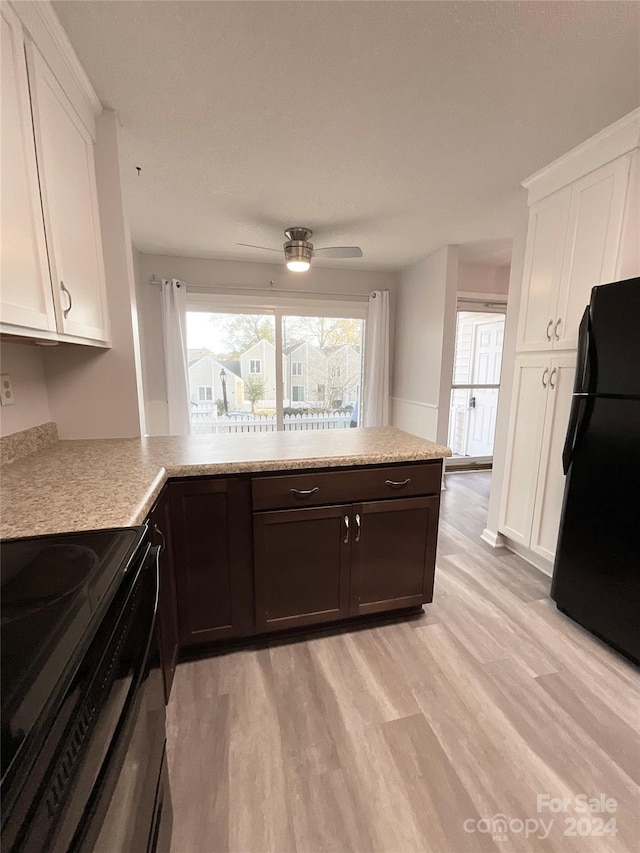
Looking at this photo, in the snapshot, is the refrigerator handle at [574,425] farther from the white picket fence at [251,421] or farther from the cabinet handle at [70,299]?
the white picket fence at [251,421]

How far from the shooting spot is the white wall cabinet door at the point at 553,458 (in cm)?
208

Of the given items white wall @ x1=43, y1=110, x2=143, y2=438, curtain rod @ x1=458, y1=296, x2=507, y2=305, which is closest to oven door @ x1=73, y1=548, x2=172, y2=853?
white wall @ x1=43, y1=110, x2=143, y2=438

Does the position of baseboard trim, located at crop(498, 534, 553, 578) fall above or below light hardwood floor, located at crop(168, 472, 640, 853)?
above

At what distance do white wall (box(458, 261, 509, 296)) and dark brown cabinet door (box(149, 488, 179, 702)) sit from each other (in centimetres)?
404

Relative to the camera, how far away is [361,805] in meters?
1.13

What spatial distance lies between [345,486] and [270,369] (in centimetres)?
296

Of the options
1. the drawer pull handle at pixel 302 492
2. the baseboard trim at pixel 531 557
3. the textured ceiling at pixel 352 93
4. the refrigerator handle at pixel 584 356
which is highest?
the textured ceiling at pixel 352 93

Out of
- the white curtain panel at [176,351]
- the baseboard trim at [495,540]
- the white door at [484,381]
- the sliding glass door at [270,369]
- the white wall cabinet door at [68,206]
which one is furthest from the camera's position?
the white door at [484,381]

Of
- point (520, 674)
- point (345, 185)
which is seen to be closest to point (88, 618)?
point (520, 674)

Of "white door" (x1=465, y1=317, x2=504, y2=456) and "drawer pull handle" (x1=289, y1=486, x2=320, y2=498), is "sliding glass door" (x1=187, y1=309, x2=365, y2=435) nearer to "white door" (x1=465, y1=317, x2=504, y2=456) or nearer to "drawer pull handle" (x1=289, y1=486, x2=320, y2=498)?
"white door" (x1=465, y1=317, x2=504, y2=456)

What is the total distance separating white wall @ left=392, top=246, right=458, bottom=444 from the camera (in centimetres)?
362

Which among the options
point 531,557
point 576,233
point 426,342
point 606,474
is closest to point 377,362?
point 426,342

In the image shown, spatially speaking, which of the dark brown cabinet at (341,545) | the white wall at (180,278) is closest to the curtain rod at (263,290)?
the white wall at (180,278)

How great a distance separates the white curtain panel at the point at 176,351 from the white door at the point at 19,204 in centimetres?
278
